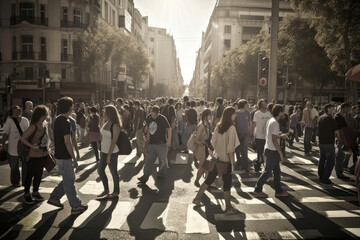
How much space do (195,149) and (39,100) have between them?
110 feet

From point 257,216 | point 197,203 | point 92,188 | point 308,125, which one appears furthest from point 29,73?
point 257,216

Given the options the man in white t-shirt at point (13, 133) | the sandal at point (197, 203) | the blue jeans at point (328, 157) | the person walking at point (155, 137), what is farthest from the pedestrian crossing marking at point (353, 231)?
the man in white t-shirt at point (13, 133)

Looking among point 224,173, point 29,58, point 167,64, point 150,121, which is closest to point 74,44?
point 29,58

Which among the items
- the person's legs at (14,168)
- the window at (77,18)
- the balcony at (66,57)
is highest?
the window at (77,18)

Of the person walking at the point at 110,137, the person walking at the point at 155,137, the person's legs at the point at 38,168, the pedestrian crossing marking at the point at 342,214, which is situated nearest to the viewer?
the pedestrian crossing marking at the point at 342,214

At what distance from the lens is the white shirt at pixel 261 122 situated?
831 cm

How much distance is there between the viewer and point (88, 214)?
17.9 ft

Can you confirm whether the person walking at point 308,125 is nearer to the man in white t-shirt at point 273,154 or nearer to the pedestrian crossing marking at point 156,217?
the man in white t-shirt at point 273,154

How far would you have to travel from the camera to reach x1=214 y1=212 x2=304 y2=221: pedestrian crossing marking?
5.31 m

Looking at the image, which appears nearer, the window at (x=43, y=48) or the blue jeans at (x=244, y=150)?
the blue jeans at (x=244, y=150)

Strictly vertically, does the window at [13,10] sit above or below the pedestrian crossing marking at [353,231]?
above

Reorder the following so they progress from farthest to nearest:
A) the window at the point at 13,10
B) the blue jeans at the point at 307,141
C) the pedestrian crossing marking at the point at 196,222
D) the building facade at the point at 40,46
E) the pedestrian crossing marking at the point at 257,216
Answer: the window at the point at 13,10, the building facade at the point at 40,46, the blue jeans at the point at 307,141, the pedestrian crossing marking at the point at 257,216, the pedestrian crossing marking at the point at 196,222

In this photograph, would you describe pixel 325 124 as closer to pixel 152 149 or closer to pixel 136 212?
pixel 152 149

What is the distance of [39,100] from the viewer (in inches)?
1412
